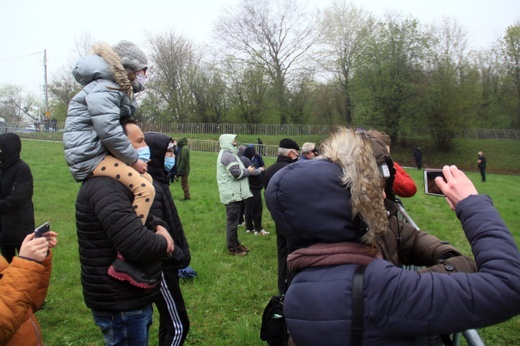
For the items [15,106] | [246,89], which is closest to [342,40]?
[246,89]

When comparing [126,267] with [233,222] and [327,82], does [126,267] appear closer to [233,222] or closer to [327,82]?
[233,222]

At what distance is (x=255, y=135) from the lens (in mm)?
39344

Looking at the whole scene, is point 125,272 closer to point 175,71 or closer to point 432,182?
point 432,182

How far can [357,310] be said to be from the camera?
1350 millimetres

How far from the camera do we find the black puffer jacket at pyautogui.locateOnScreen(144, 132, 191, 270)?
2.91 m

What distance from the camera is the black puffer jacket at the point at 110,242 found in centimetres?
207

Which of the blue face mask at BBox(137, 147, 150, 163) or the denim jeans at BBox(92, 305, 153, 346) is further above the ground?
the blue face mask at BBox(137, 147, 150, 163)

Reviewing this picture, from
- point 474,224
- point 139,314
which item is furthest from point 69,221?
point 474,224

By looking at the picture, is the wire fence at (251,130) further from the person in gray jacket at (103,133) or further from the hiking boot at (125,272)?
the hiking boot at (125,272)

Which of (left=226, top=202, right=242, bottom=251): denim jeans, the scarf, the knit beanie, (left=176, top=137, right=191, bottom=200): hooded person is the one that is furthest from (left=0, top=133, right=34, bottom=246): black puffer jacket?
(left=176, top=137, right=191, bottom=200): hooded person

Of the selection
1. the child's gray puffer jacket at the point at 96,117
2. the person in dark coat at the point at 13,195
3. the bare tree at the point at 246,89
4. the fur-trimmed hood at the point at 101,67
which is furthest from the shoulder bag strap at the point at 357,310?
the bare tree at the point at 246,89

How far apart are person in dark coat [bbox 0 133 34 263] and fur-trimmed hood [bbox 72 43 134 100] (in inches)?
101

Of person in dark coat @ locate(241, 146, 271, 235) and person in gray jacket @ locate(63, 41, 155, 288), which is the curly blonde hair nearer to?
person in gray jacket @ locate(63, 41, 155, 288)

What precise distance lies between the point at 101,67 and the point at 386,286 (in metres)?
1.87
